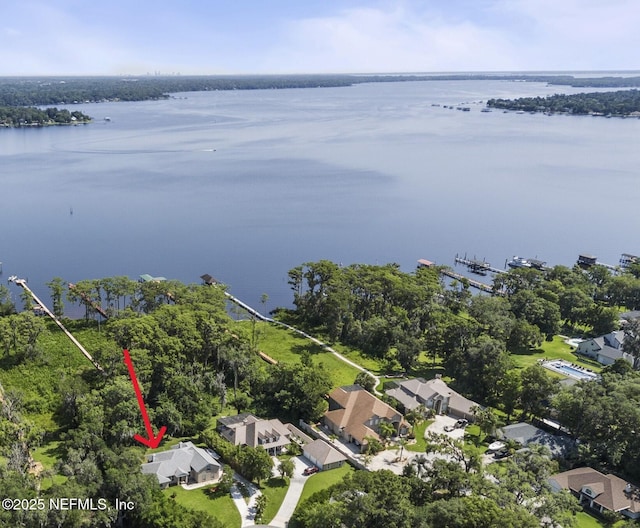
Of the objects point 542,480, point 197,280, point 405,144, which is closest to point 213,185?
point 197,280

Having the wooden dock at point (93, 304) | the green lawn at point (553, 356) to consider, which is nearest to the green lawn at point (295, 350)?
the wooden dock at point (93, 304)

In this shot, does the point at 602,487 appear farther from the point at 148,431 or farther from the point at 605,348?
the point at 148,431

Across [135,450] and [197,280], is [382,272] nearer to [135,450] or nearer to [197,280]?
[197,280]

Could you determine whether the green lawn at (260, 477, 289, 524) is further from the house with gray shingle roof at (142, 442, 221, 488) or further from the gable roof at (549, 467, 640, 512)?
the gable roof at (549, 467, 640, 512)

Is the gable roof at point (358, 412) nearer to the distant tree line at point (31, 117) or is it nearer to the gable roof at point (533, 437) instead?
the gable roof at point (533, 437)

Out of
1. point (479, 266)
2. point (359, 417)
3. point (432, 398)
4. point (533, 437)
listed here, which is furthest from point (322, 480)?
point (479, 266)
